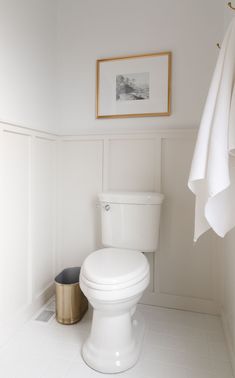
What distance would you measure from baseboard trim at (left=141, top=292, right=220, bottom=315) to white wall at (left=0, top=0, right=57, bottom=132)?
1.40 meters

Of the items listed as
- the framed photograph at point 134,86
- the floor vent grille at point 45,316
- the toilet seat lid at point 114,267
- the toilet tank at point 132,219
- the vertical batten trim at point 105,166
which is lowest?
the floor vent grille at point 45,316

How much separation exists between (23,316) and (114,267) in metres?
0.75

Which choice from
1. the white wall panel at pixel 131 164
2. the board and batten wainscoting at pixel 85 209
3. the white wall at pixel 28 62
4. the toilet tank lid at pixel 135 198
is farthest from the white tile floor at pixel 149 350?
the white wall at pixel 28 62

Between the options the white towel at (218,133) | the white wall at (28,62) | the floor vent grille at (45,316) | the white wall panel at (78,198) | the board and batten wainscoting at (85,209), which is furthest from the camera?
the white wall panel at (78,198)

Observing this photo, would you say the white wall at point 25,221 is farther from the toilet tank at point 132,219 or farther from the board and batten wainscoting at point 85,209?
the toilet tank at point 132,219

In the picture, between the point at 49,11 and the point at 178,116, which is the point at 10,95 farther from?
the point at 178,116

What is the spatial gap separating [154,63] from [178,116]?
0.40 meters

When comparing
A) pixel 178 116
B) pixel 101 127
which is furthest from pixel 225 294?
pixel 101 127

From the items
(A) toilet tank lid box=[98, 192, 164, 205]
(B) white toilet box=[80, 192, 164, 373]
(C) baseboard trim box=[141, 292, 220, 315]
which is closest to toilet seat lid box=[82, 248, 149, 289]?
(B) white toilet box=[80, 192, 164, 373]

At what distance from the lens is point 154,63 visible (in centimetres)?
178

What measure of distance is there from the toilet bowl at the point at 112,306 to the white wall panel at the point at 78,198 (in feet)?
1.87

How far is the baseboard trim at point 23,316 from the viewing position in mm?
1452

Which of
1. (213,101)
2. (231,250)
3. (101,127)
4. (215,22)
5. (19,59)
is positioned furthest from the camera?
(101,127)

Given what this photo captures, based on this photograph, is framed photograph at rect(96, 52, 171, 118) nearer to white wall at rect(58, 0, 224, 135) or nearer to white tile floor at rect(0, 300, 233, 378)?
white wall at rect(58, 0, 224, 135)
